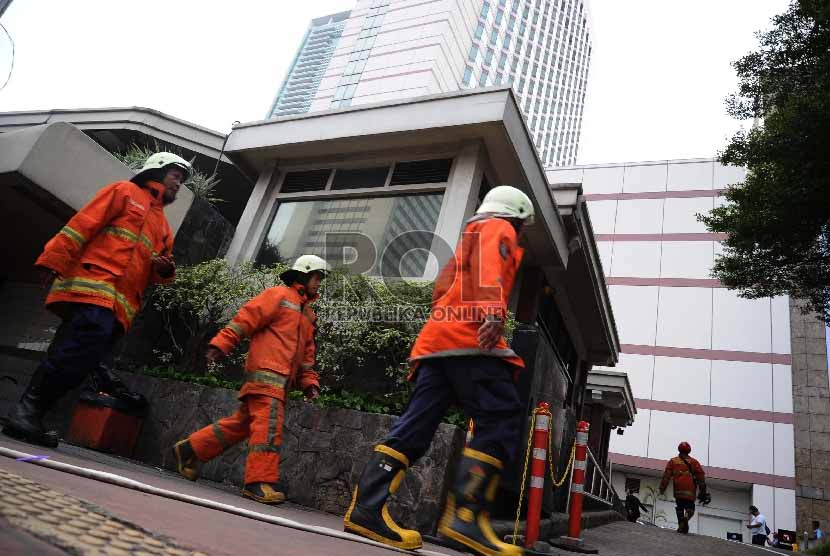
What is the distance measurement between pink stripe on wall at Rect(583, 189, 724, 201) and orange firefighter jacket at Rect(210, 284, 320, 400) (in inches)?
1072

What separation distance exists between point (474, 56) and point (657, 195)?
1873 inches

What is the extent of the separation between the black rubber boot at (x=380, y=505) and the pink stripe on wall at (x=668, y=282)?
28.2 m

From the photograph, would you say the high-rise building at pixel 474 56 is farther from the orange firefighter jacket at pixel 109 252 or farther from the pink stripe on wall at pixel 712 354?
the orange firefighter jacket at pixel 109 252

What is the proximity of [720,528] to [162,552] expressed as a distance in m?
30.2

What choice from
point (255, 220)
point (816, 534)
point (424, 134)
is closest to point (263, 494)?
point (424, 134)

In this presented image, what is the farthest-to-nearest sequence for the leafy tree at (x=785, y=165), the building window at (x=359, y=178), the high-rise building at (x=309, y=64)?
the high-rise building at (x=309, y=64)
the leafy tree at (x=785, y=165)
the building window at (x=359, y=178)

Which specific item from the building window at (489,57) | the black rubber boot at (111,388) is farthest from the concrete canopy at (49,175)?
the building window at (489,57)

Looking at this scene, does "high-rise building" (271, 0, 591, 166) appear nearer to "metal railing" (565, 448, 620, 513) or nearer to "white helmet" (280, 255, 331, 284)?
"metal railing" (565, 448, 620, 513)

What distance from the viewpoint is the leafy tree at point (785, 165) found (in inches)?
327

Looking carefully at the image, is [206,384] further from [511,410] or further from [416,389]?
[511,410]

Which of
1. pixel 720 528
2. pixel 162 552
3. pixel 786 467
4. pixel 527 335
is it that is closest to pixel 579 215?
pixel 527 335

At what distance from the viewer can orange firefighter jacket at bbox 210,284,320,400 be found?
3682 millimetres

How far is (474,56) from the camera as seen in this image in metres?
70.6

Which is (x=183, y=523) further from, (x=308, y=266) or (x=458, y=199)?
(x=458, y=199)
